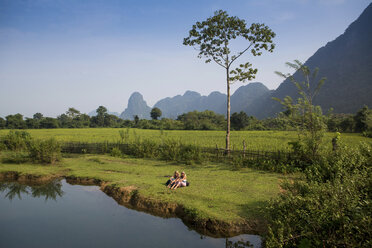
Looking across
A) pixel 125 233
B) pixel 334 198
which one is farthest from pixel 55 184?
pixel 334 198

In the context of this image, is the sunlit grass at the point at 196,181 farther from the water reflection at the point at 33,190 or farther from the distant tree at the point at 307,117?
the distant tree at the point at 307,117

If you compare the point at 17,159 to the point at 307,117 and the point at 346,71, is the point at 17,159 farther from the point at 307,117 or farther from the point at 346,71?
the point at 346,71

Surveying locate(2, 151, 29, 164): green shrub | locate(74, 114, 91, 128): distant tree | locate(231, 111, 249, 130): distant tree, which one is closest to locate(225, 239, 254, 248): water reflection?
locate(2, 151, 29, 164): green shrub

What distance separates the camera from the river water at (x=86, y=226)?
5.62m

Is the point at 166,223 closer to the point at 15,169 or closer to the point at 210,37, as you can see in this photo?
the point at 15,169

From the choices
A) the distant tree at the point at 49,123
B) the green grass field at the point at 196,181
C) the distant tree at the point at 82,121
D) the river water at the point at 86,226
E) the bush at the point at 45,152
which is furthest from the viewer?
the distant tree at the point at 82,121

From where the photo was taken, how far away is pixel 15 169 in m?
11.2

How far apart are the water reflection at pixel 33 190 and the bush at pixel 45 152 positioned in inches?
104

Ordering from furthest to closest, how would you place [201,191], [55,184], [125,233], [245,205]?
1. [55,184]
2. [201,191]
3. [245,205]
4. [125,233]

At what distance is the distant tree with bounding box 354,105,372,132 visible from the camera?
2954 centimetres

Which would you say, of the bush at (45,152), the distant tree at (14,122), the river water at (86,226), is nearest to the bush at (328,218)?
the river water at (86,226)

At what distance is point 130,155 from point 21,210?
27.3ft

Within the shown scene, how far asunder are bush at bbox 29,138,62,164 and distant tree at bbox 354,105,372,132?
35.5m

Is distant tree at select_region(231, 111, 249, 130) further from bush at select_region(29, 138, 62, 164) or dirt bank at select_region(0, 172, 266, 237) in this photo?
dirt bank at select_region(0, 172, 266, 237)
